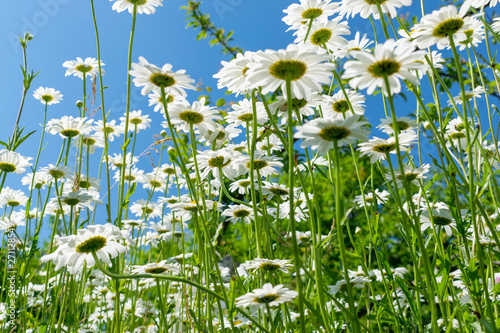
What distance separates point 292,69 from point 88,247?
0.77 meters

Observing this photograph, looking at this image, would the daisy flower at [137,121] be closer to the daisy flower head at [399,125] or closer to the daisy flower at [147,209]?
the daisy flower at [147,209]

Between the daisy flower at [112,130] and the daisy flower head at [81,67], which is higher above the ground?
the daisy flower head at [81,67]

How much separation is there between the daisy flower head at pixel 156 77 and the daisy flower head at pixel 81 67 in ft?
3.85

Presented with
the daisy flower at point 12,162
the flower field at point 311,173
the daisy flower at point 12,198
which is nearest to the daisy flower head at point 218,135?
the flower field at point 311,173

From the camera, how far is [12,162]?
6.73 feet

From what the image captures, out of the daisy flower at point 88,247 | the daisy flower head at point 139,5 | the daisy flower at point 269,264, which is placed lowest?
the daisy flower at point 269,264

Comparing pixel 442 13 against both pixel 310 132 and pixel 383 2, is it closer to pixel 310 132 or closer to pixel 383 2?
pixel 383 2

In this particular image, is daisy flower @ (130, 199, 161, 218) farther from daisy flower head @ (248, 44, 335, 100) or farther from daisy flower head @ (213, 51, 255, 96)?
daisy flower head @ (248, 44, 335, 100)

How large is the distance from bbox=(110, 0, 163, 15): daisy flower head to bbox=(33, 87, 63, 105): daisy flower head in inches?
49.8

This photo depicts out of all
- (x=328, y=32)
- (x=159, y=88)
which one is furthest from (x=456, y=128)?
(x=159, y=88)

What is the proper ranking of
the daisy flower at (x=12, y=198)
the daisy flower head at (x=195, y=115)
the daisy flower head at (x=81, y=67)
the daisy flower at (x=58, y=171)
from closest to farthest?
the daisy flower head at (x=195, y=115) → the daisy flower at (x=58, y=171) → the daisy flower head at (x=81, y=67) → the daisy flower at (x=12, y=198)

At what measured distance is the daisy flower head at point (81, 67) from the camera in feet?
7.93

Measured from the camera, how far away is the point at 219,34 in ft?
17.1

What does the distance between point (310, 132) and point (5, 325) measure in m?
1.98
